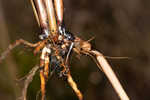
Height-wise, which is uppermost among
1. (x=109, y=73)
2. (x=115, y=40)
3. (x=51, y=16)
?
(x=51, y=16)

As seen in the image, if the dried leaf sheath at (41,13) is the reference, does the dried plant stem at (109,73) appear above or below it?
below

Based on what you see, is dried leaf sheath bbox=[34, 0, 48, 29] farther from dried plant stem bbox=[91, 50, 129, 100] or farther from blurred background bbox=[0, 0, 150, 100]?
blurred background bbox=[0, 0, 150, 100]

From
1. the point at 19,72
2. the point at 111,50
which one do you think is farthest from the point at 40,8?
the point at 111,50

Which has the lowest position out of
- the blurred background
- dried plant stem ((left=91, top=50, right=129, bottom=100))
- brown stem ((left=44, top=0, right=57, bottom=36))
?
the blurred background

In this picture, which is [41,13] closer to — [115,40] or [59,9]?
[59,9]

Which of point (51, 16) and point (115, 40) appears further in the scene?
point (115, 40)

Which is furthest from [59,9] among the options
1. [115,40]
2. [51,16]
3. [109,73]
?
[115,40]

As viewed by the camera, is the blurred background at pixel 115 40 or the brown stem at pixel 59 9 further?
the blurred background at pixel 115 40

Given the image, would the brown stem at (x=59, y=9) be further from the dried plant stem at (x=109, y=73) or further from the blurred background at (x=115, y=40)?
the blurred background at (x=115, y=40)

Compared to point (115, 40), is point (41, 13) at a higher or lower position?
higher

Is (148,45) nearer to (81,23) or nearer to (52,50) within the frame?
(81,23)

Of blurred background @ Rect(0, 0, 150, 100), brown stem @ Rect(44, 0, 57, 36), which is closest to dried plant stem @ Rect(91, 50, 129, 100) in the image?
brown stem @ Rect(44, 0, 57, 36)

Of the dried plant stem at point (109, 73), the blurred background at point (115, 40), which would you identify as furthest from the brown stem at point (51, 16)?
the blurred background at point (115, 40)
